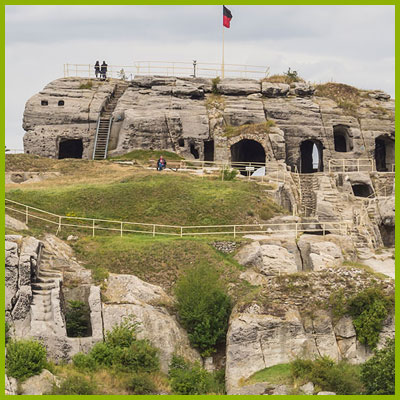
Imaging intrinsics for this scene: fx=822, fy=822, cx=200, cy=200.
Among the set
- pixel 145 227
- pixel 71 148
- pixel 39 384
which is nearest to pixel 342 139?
pixel 71 148

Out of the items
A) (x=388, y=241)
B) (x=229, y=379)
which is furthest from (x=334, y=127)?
(x=229, y=379)

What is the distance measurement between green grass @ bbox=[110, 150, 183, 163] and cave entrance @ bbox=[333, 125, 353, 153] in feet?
46.0

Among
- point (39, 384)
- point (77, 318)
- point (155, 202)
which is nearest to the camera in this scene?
point (39, 384)

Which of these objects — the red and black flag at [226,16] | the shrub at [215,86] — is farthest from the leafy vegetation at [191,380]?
the red and black flag at [226,16]

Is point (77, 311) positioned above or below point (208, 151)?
below

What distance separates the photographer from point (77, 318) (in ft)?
109

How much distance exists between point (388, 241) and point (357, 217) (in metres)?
3.23

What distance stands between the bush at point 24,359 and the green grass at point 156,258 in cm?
682

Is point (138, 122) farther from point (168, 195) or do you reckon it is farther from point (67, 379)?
point (67, 379)

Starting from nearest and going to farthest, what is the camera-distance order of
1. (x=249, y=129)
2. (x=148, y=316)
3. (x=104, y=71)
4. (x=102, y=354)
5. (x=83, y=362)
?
(x=83, y=362) → (x=102, y=354) → (x=148, y=316) → (x=249, y=129) → (x=104, y=71)

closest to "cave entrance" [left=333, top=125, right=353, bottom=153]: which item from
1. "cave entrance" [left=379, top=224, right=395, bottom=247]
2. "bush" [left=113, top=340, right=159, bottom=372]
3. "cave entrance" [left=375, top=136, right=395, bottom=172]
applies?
"cave entrance" [left=375, top=136, right=395, bottom=172]

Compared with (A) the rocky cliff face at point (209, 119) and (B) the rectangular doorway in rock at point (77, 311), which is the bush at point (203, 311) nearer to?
(B) the rectangular doorway in rock at point (77, 311)

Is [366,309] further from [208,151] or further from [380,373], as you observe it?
[208,151]

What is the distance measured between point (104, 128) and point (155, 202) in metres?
19.3
